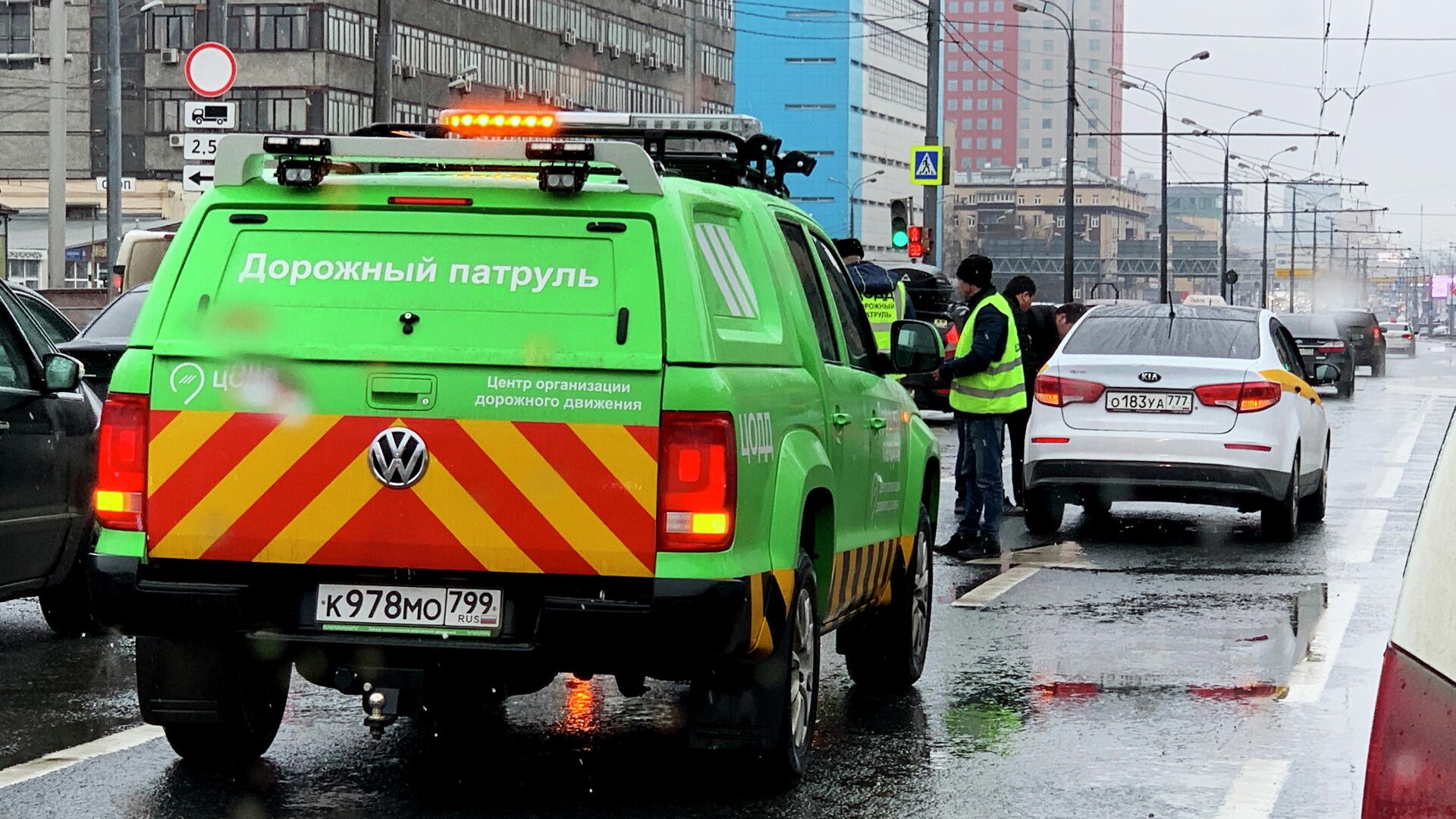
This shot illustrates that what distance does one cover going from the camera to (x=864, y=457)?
739 cm

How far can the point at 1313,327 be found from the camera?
42.4 meters

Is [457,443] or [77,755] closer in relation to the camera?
[457,443]

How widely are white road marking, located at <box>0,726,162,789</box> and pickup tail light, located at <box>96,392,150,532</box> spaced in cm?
98

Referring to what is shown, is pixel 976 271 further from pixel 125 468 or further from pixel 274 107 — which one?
pixel 274 107

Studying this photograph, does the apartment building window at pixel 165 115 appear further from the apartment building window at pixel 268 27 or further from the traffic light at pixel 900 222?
the traffic light at pixel 900 222

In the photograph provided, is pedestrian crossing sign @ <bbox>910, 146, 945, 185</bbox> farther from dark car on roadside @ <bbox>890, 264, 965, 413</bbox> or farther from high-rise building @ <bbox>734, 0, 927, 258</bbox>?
high-rise building @ <bbox>734, 0, 927, 258</bbox>

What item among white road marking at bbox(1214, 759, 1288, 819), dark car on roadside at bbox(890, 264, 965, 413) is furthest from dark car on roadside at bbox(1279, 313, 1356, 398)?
white road marking at bbox(1214, 759, 1288, 819)

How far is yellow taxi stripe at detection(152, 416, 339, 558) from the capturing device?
5.85 m

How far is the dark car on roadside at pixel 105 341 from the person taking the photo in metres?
13.2

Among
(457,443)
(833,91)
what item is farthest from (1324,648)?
(833,91)

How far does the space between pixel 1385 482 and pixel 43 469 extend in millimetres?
13210

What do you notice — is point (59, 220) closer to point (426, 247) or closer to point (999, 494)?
point (999, 494)

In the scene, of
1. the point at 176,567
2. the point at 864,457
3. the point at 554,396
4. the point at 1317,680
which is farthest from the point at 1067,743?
the point at 176,567

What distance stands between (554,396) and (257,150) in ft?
3.95
